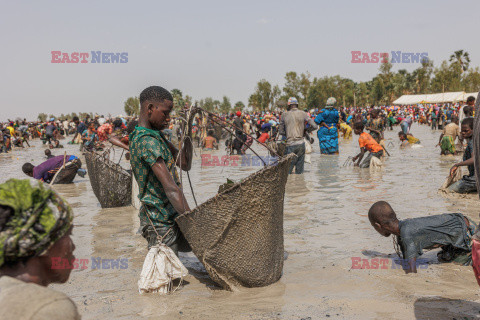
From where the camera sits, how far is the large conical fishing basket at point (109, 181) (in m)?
7.07

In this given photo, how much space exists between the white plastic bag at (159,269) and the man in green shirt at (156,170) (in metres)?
0.10

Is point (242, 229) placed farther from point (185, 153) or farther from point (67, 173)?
point (67, 173)

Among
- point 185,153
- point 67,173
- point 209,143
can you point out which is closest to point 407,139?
point 209,143

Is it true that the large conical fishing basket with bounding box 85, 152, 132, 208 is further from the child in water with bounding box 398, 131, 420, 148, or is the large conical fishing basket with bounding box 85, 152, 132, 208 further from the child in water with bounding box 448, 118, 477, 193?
the child in water with bounding box 398, 131, 420, 148

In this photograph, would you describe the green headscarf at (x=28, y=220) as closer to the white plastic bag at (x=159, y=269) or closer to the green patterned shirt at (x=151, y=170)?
the green patterned shirt at (x=151, y=170)

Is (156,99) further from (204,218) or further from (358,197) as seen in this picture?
(358,197)

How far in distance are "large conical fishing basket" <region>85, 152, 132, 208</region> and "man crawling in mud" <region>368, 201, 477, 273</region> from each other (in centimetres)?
409

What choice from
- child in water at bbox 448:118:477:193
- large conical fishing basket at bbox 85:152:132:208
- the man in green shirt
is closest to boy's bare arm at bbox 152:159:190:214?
the man in green shirt

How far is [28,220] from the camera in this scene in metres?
1.40

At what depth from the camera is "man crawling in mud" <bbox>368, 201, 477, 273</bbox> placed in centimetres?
406

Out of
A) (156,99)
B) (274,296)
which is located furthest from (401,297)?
(156,99)

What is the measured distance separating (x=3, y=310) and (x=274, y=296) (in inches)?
103

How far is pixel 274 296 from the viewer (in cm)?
368

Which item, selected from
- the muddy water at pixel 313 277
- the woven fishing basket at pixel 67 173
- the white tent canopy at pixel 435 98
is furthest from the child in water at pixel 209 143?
the white tent canopy at pixel 435 98
